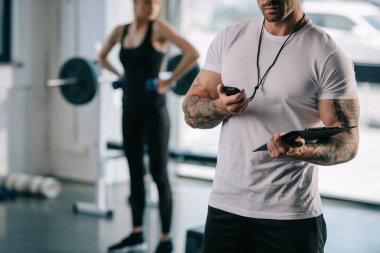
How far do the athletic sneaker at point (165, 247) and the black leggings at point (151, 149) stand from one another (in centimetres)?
6

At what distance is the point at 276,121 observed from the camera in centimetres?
150

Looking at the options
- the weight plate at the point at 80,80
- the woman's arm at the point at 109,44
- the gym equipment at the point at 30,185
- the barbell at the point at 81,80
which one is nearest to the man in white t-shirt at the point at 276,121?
the woman's arm at the point at 109,44

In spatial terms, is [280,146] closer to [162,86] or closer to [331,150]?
[331,150]

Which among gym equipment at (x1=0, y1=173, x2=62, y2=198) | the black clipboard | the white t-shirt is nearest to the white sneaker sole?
gym equipment at (x1=0, y1=173, x2=62, y2=198)

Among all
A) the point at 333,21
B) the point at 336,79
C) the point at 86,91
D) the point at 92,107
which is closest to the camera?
the point at 336,79

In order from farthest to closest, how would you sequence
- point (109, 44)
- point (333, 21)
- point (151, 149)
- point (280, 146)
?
point (333, 21) → point (109, 44) → point (151, 149) → point (280, 146)

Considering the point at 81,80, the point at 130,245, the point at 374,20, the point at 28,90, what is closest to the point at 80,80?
the point at 81,80

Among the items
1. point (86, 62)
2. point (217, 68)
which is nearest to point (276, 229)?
point (217, 68)

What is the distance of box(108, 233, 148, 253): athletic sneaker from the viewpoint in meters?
3.16

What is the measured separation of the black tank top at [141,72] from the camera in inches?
122

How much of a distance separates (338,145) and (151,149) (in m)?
1.68

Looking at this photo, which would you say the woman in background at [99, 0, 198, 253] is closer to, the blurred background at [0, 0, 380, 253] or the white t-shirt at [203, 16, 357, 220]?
the blurred background at [0, 0, 380, 253]

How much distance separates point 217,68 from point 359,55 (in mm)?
2738

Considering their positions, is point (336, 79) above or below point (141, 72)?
above
